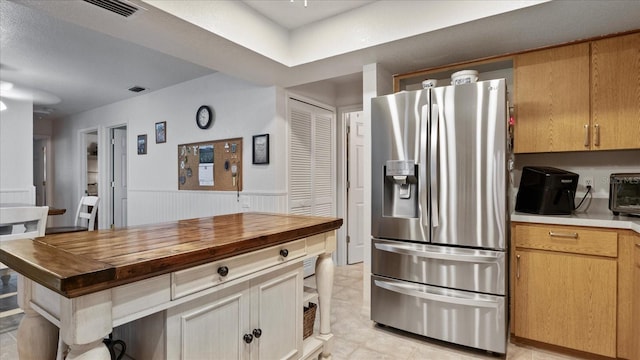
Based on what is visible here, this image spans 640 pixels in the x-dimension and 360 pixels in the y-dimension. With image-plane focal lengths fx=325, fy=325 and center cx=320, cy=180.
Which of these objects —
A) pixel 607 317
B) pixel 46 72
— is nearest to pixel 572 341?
pixel 607 317

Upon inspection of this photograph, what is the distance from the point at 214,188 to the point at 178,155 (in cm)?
86

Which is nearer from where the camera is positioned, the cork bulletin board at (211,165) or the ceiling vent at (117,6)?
the ceiling vent at (117,6)

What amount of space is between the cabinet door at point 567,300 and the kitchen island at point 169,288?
1484 millimetres

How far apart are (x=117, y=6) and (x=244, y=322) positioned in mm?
1835

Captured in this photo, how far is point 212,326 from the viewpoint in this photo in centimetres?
130

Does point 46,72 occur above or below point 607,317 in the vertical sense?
above

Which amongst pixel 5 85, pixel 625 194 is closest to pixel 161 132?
pixel 5 85

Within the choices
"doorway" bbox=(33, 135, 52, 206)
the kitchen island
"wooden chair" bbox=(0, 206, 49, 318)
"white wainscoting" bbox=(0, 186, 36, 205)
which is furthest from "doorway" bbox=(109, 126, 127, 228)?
the kitchen island

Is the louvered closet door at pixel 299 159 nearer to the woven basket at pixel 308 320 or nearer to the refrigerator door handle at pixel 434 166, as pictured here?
the woven basket at pixel 308 320

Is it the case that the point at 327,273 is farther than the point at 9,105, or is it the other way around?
the point at 9,105

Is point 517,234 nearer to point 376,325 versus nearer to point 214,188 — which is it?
point 376,325

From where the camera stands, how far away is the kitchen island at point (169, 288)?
911mm

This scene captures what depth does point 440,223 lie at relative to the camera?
7.32 ft

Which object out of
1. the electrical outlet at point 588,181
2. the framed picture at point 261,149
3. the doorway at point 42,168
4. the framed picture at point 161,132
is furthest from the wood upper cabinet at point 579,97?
the doorway at point 42,168
